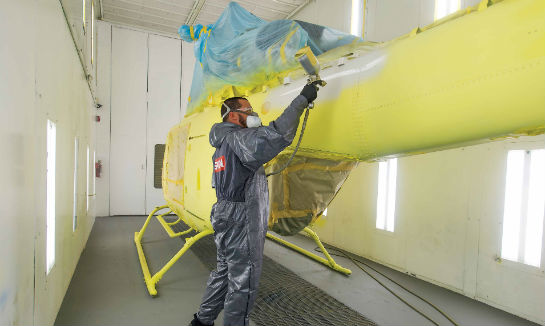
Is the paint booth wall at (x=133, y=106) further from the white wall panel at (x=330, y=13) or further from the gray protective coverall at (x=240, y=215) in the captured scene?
the gray protective coverall at (x=240, y=215)

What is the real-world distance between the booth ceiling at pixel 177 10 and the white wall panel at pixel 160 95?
0.67m

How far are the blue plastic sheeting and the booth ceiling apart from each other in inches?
173

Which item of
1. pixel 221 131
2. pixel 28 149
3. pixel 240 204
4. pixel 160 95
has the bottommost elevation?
pixel 240 204

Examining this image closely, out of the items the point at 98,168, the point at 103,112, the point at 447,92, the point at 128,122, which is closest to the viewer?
the point at 447,92

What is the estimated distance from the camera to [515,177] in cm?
313

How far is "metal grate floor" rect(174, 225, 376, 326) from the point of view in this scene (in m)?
2.80

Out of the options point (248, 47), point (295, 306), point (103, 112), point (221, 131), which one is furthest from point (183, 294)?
point (103, 112)

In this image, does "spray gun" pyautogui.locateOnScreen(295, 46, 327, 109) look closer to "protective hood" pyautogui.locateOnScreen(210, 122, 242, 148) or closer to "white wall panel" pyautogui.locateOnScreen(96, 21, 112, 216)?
"protective hood" pyautogui.locateOnScreen(210, 122, 242, 148)

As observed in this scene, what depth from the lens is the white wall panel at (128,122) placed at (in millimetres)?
8391

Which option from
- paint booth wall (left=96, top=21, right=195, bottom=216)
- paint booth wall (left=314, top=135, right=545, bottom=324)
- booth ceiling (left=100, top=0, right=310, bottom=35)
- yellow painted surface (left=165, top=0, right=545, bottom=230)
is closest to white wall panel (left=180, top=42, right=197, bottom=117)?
paint booth wall (left=96, top=21, right=195, bottom=216)

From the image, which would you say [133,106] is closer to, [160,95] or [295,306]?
[160,95]

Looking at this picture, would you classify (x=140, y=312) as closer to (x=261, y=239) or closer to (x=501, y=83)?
(x=261, y=239)

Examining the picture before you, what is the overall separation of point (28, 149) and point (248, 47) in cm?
175

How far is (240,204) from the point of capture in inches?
85.0
